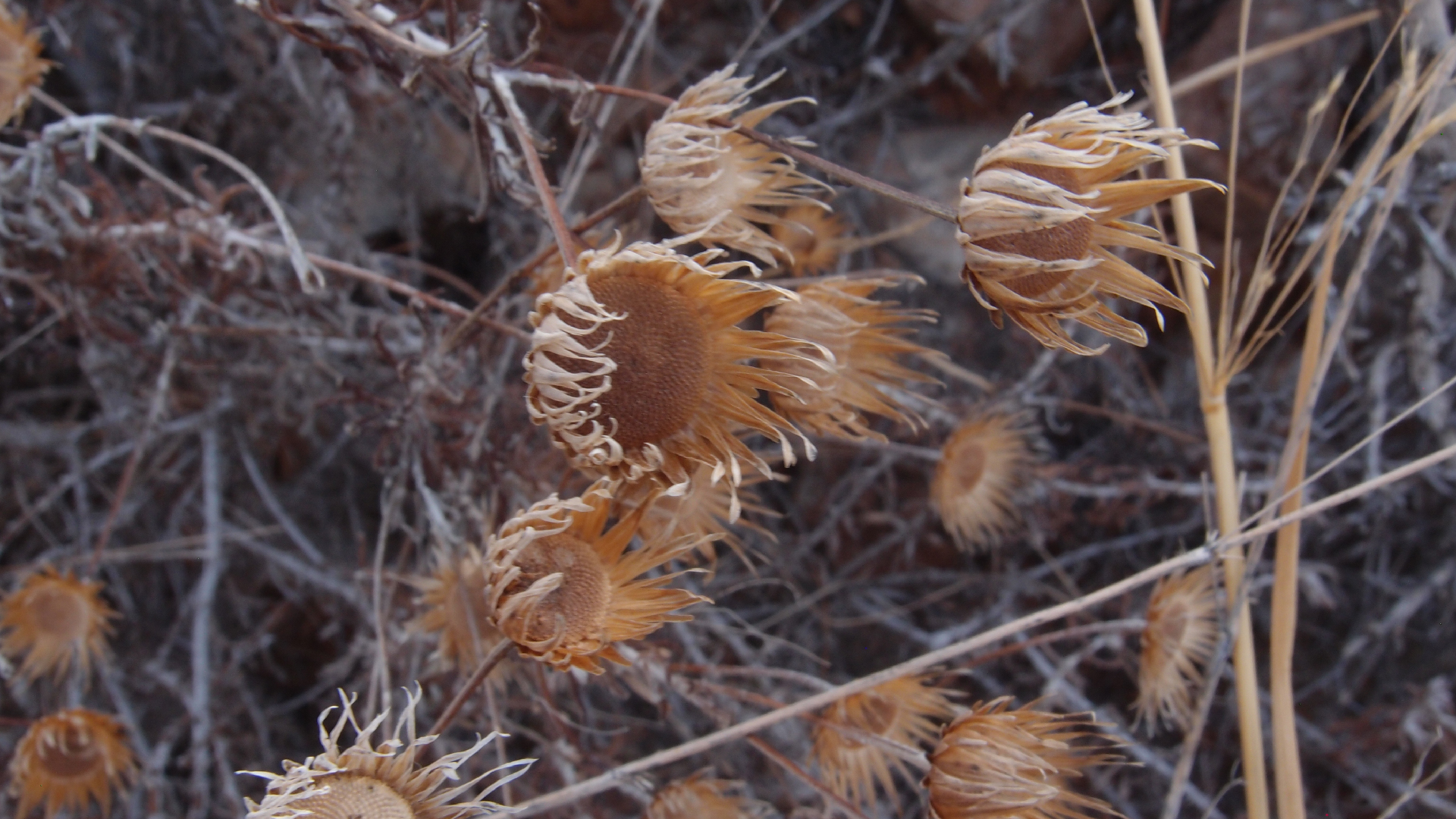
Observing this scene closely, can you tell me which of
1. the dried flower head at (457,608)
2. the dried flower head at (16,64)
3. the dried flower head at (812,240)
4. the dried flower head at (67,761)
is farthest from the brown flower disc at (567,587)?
the dried flower head at (16,64)

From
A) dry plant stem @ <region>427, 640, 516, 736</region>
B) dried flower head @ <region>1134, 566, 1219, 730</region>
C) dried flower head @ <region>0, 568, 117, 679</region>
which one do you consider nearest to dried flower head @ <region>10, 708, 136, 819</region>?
dried flower head @ <region>0, 568, 117, 679</region>

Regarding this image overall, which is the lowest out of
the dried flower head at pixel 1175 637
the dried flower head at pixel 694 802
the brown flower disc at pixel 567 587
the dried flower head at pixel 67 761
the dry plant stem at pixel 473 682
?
the dried flower head at pixel 67 761

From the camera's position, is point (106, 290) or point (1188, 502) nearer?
point (106, 290)

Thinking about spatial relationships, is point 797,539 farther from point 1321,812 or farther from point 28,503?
point 28,503

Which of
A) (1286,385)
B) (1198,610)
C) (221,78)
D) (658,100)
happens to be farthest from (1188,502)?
(221,78)

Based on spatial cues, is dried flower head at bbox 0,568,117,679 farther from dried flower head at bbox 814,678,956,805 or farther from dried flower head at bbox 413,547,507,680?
dried flower head at bbox 814,678,956,805

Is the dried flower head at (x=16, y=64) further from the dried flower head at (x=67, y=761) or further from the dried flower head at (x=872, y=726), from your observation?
the dried flower head at (x=872, y=726)

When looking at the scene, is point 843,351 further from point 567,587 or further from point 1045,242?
point 567,587
